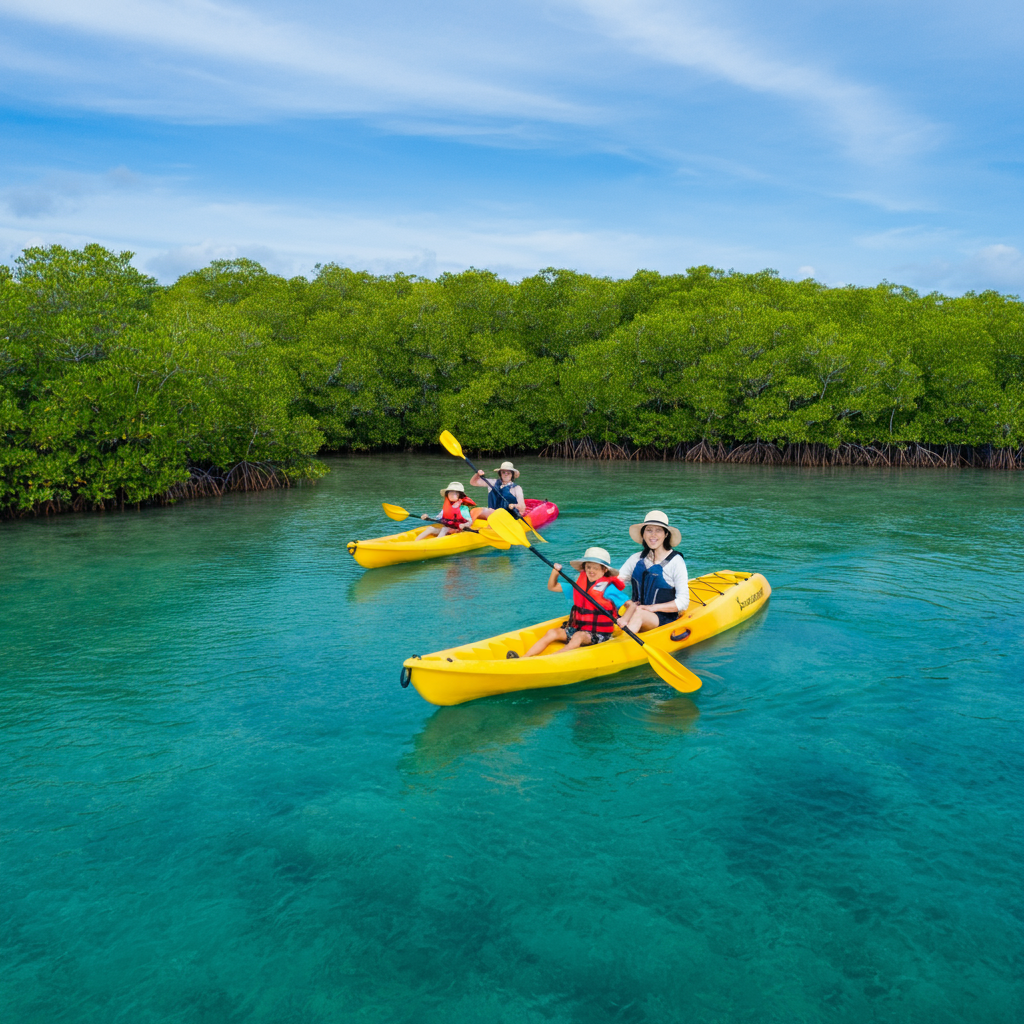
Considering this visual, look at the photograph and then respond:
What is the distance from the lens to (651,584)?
7848mm

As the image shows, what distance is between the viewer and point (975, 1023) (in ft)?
11.6

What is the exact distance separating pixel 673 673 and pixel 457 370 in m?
31.4

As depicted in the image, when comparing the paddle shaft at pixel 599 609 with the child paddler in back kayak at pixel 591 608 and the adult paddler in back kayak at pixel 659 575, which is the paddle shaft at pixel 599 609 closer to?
the child paddler in back kayak at pixel 591 608

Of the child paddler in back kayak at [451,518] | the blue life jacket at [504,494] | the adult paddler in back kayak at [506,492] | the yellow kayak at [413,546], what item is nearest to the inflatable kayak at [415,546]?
the yellow kayak at [413,546]

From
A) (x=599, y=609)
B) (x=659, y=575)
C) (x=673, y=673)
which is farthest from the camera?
(x=659, y=575)

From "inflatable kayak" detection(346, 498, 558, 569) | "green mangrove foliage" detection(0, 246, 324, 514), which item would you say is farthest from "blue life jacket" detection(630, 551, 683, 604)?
"green mangrove foliage" detection(0, 246, 324, 514)

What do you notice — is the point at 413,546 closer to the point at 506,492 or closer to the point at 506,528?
the point at 506,492

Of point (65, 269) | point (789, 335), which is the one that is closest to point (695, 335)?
point (789, 335)

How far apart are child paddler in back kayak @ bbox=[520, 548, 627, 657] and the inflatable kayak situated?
4951 millimetres

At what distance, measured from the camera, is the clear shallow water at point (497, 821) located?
3.77 metres

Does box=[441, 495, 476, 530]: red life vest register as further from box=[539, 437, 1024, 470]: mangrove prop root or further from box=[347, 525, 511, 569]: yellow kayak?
box=[539, 437, 1024, 470]: mangrove prop root

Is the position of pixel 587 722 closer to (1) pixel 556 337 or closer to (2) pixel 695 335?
(2) pixel 695 335

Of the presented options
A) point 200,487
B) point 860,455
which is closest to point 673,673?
point 200,487

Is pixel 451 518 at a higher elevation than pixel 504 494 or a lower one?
lower
